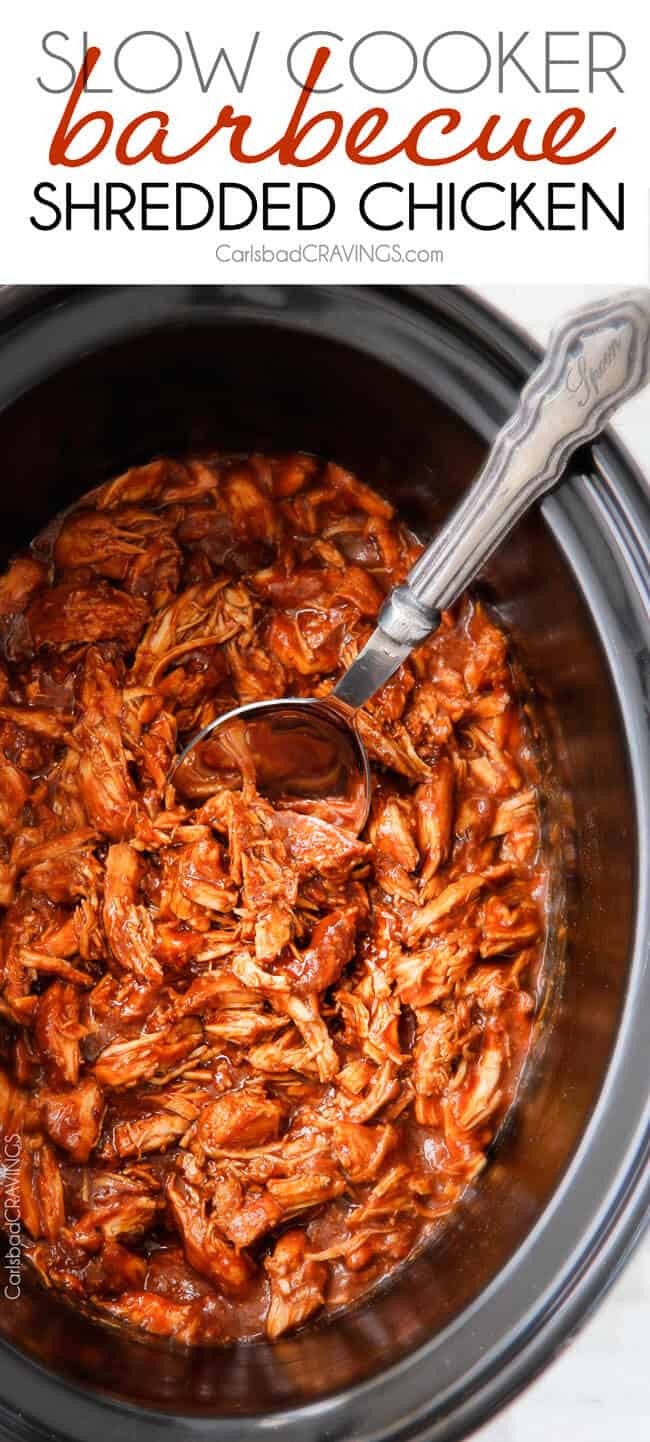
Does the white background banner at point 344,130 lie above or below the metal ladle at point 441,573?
above

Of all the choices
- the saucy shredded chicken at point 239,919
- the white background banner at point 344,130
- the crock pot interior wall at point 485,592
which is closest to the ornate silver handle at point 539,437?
the crock pot interior wall at point 485,592

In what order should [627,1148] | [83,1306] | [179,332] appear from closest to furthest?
1. [627,1148]
2. [179,332]
3. [83,1306]

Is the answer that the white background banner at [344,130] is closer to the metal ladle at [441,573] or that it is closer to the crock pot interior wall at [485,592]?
the crock pot interior wall at [485,592]

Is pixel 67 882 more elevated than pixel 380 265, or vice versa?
pixel 380 265

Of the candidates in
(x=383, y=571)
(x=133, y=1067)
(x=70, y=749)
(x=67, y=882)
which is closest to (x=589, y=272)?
(x=383, y=571)

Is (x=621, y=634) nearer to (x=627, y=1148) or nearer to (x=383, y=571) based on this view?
(x=383, y=571)

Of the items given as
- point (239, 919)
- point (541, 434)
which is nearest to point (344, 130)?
point (541, 434)

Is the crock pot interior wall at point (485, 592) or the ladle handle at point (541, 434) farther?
the crock pot interior wall at point (485, 592)

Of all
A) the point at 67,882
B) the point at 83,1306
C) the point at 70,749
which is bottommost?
the point at 83,1306
